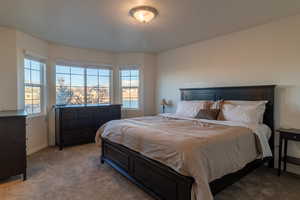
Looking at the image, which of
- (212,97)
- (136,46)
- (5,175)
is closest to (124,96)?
(136,46)

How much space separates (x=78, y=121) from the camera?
14.0ft

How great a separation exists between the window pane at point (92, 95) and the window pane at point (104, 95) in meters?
0.12

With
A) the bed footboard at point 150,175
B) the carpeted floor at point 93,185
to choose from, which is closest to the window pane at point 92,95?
the carpeted floor at point 93,185

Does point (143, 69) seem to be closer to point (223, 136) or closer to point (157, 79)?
point (157, 79)

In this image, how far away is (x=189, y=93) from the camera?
4.30 meters

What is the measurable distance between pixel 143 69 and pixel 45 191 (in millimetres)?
3844

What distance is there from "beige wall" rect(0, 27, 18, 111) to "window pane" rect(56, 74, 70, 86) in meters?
1.19

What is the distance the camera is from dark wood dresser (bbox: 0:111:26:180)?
2432mm

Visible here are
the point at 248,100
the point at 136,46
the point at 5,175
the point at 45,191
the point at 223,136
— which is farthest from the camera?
the point at 136,46

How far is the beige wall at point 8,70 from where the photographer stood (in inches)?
127

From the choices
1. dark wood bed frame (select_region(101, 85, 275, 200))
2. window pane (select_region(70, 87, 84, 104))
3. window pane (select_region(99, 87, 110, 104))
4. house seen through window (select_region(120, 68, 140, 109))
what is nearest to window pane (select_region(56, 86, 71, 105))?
window pane (select_region(70, 87, 84, 104))

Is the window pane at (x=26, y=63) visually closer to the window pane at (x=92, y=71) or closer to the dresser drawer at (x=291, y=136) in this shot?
the window pane at (x=92, y=71)

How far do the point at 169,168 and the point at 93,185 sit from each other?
125 cm

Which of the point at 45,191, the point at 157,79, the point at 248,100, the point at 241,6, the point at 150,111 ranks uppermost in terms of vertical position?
the point at 241,6
